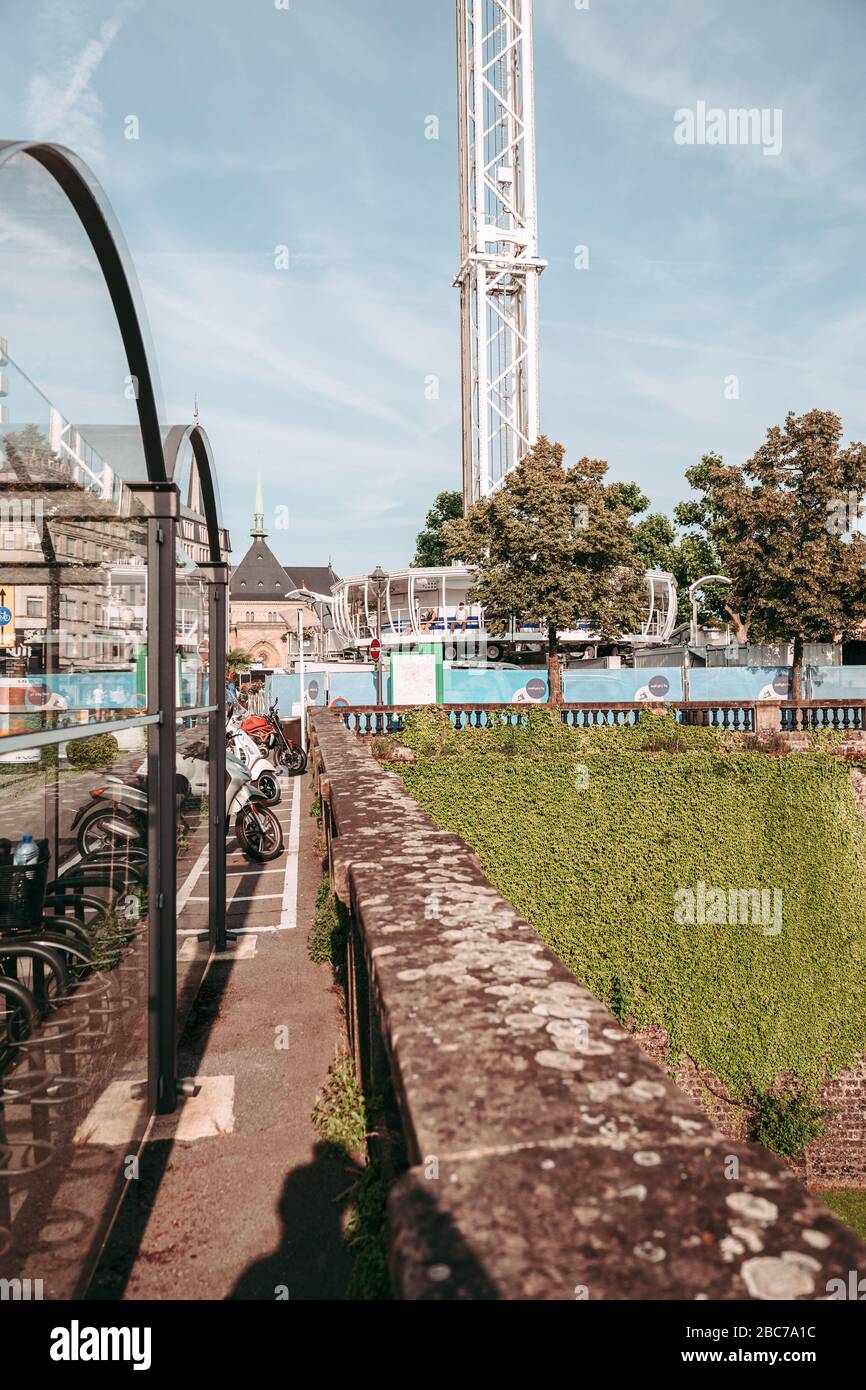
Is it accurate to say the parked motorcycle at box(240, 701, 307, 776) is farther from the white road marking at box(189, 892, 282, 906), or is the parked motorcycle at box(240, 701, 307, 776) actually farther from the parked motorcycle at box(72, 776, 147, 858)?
the parked motorcycle at box(72, 776, 147, 858)

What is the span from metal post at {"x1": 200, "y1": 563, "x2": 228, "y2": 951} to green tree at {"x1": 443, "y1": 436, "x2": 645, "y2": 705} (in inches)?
921

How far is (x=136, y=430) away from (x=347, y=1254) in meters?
3.27

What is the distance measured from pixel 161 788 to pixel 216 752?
264cm

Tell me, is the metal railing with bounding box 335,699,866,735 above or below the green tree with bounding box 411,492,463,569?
below

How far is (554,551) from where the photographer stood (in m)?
30.3

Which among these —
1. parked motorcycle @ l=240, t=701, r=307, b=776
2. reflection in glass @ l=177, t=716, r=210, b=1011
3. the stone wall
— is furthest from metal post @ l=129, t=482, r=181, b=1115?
parked motorcycle @ l=240, t=701, r=307, b=776

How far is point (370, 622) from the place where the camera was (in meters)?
55.3

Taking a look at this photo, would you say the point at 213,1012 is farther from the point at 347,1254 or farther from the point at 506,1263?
the point at 506,1263

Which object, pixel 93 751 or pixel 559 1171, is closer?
pixel 559 1171

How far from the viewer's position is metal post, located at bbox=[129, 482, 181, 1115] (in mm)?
3680

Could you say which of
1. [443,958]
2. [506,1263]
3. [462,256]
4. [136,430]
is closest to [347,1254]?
[443,958]

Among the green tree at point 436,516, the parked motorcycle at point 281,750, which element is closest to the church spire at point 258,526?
the green tree at point 436,516

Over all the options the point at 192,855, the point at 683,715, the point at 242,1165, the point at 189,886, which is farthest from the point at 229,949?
the point at 683,715

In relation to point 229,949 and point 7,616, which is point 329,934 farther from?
point 7,616
